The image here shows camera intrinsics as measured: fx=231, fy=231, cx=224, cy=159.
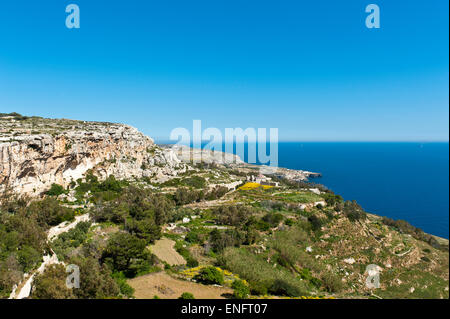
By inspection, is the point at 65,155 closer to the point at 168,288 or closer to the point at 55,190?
the point at 55,190

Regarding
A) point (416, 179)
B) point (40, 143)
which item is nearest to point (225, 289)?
point (40, 143)

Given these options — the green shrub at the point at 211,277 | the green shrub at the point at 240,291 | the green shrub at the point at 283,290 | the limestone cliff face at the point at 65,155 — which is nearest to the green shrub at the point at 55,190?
the limestone cliff face at the point at 65,155

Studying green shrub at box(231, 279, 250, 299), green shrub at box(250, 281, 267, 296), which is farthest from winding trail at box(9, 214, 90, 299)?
green shrub at box(250, 281, 267, 296)

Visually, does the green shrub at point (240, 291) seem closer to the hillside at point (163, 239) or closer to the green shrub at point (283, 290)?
the hillside at point (163, 239)

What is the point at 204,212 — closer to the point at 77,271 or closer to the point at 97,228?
the point at 97,228

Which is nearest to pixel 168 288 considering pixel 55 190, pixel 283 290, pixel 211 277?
pixel 211 277

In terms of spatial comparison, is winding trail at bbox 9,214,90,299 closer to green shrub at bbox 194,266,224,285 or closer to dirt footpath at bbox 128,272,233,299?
dirt footpath at bbox 128,272,233,299
